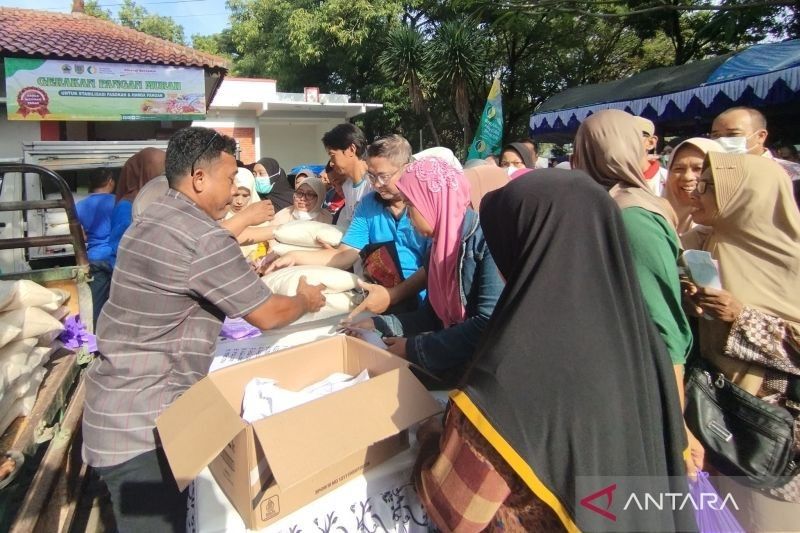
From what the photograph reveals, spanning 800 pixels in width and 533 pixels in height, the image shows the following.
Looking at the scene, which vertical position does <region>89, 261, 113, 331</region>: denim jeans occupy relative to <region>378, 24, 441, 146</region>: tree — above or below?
below

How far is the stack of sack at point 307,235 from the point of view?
306 cm

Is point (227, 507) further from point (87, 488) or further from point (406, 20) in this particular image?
point (406, 20)

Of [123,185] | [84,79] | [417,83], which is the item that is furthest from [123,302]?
[417,83]

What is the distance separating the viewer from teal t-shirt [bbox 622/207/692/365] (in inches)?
54.4

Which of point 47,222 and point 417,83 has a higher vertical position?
point 417,83

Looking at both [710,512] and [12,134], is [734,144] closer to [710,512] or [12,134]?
[710,512]

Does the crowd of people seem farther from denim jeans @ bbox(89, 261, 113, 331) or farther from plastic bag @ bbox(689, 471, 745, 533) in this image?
denim jeans @ bbox(89, 261, 113, 331)

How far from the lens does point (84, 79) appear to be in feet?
35.9

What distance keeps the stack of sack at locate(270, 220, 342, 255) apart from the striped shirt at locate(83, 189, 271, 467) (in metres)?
1.45

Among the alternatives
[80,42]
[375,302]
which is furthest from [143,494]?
[80,42]

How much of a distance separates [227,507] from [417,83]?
17.2 m

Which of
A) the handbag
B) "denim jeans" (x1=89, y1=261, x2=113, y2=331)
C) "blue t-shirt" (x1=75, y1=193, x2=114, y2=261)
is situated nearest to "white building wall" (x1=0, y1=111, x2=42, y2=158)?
"blue t-shirt" (x1=75, y1=193, x2=114, y2=261)

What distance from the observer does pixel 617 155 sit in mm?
1642

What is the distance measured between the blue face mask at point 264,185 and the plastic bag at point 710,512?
14.2 feet
